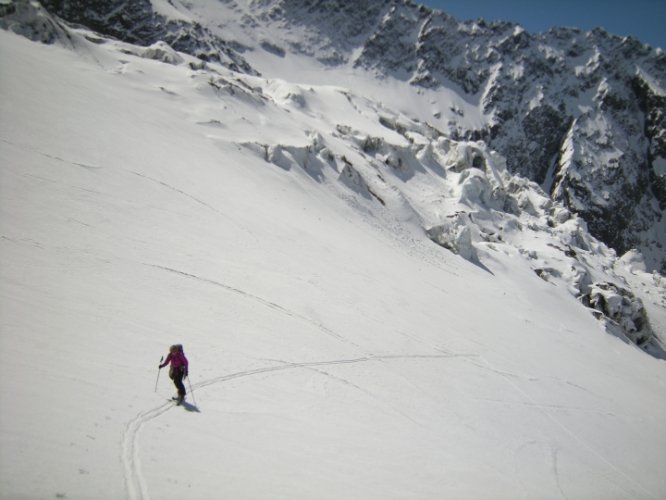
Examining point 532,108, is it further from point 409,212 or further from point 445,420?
point 445,420

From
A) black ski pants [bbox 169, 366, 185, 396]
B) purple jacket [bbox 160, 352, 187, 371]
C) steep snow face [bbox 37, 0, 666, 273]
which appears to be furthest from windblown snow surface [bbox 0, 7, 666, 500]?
steep snow face [bbox 37, 0, 666, 273]

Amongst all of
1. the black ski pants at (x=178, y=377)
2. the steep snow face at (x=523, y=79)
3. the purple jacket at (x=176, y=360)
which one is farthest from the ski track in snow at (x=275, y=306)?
the steep snow face at (x=523, y=79)

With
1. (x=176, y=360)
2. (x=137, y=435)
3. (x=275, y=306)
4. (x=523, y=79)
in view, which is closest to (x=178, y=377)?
(x=176, y=360)

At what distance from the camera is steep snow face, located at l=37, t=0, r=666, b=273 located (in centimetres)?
13525

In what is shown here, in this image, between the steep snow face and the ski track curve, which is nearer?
the ski track curve

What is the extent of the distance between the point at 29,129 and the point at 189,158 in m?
8.32

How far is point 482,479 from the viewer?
31.0ft

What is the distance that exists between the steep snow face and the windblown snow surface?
4231 inches

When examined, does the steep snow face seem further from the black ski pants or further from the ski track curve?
the black ski pants

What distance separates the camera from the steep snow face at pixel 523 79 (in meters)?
135

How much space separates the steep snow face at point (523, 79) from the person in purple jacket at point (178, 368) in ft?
421

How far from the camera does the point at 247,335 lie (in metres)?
11.6

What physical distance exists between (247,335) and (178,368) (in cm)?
363

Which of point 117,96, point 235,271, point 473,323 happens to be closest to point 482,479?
point 235,271
